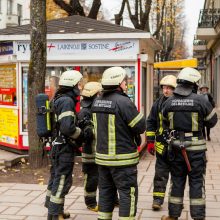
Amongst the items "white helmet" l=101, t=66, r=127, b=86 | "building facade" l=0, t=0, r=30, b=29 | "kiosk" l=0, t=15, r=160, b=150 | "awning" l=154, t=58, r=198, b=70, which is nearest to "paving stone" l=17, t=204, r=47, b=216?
"white helmet" l=101, t=66, r=127, b=86

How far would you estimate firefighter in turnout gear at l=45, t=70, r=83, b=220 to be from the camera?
566 centimetres

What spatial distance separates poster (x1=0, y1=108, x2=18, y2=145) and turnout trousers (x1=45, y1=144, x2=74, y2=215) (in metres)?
5.33

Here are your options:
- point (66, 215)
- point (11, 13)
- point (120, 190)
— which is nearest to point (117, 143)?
point (120, 190)

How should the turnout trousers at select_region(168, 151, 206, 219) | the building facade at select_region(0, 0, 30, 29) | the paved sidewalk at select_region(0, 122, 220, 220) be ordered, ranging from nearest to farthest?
the turnout trousers at select_region(168, 151, 206, 219)
the paved sidewalk at select_region(0, 122, 220, 220)
the building facade at select_region(0, 0, 30, 29)

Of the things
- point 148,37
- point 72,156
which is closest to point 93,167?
point 72,156

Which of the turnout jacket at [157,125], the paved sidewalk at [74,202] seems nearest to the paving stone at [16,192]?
the paved sidewalk at [74,202]

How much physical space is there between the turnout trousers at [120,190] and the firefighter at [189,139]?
0.81 meters

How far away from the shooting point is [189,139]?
5.64 metres

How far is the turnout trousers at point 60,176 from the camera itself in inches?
227

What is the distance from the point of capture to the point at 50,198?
19.2 ft

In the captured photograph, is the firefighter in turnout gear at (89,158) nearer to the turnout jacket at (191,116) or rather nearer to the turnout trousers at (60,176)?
the turnout trousers at (60,176)

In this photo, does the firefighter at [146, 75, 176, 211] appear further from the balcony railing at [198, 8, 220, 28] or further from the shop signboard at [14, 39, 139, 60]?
the balcony railing at [198, 8, 220, 28]

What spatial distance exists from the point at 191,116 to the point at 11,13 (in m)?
48.2

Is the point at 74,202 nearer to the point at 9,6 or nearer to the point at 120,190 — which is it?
the point at 120,190
